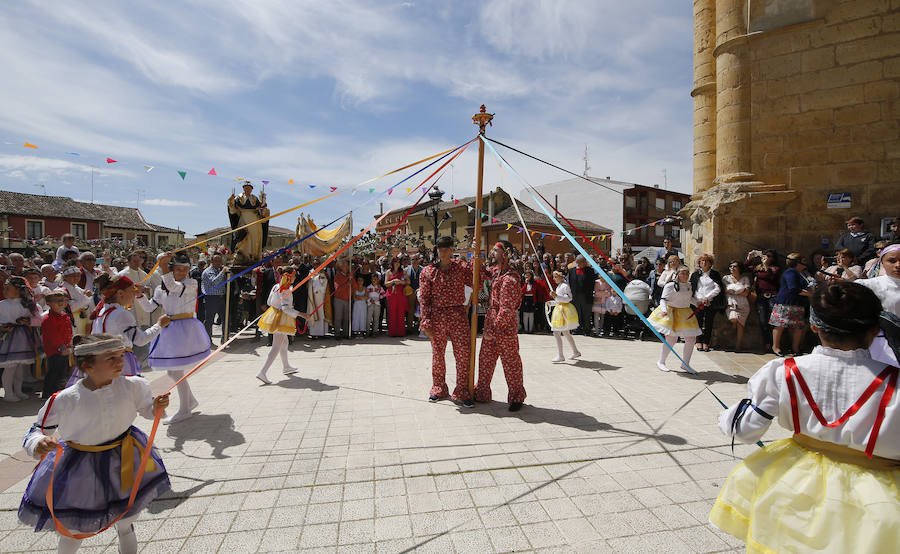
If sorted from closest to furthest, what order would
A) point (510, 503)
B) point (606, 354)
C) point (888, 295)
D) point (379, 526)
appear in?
point (379, 526)
point (510, 503)
point (888, 295)
point (606, 354)

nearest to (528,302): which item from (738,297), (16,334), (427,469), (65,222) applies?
(738,297)

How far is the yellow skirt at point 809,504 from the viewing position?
1738mm

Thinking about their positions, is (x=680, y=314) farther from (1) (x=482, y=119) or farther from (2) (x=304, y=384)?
(2) (x=304, y=384)

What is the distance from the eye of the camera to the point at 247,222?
10914 millimetres

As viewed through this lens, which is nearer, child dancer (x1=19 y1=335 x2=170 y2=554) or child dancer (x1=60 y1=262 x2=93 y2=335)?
child dancer (x1=19 y1=335 x2=170 y2=554)

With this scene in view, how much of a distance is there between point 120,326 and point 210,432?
1369 millimetres

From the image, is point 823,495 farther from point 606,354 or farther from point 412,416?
point 606,354

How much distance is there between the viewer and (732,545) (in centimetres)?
271

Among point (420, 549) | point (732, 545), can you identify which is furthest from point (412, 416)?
point (732, 545)

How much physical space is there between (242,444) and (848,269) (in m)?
8.09

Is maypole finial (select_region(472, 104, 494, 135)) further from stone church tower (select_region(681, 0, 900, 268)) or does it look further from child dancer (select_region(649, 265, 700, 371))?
stone church tower (select_region(681, 0, 900, 268))

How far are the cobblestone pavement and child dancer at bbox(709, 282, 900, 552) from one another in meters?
0.95

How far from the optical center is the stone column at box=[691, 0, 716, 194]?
31.4ft

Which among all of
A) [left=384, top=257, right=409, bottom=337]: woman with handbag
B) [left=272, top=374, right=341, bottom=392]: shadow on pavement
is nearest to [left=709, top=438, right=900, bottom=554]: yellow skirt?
[left=272, top=374, right=341, bottom=392]: shadow on pavement
